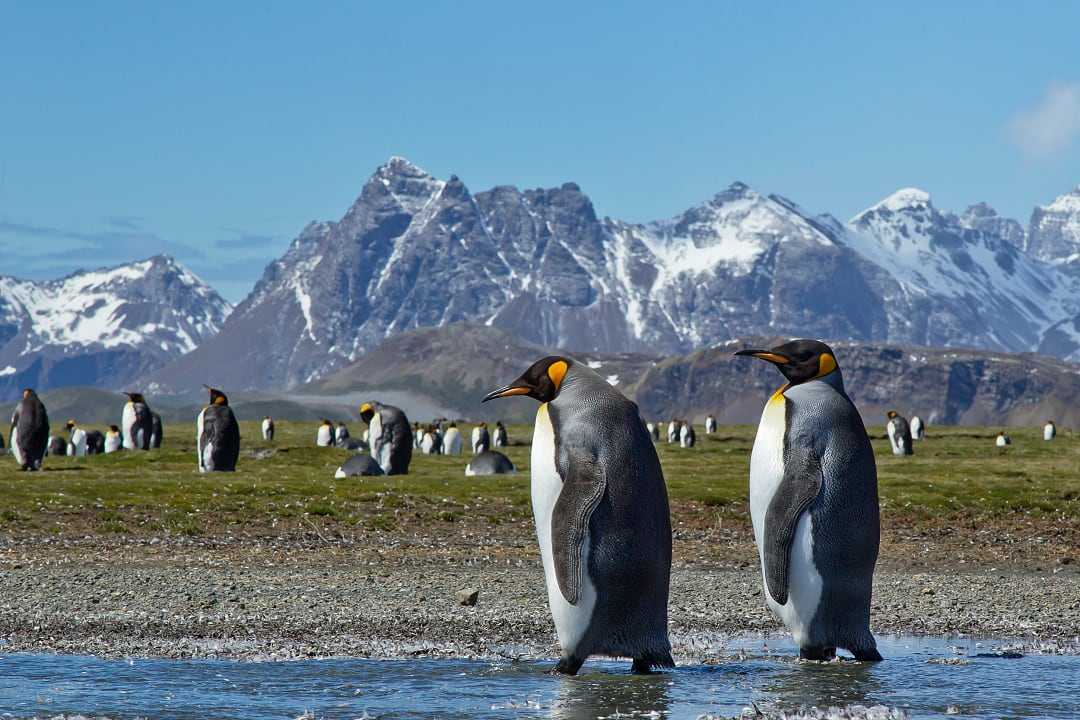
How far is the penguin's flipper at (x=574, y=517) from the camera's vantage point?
441 inches

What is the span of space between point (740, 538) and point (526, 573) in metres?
6.14

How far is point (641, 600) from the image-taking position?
447 inches

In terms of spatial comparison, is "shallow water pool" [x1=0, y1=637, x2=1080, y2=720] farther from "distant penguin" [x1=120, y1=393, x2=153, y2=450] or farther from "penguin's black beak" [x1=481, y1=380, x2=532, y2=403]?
"distant penguin" [x1=120, y1=393, x2=153, y2=450]

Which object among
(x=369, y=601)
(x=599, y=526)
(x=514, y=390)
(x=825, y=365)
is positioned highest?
(x=825, y=365)

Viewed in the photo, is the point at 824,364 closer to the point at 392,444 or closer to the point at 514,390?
the point at 514,390

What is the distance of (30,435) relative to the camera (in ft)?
120

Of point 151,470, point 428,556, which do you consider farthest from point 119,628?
point 151,470

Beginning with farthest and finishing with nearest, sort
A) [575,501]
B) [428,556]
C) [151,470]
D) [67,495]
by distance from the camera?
[151,470] < [67,495] < [428,556] < [575,501]

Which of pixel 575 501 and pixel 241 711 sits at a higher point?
pixel 575 501

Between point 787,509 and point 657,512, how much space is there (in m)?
1.28

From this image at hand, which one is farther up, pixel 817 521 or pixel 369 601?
pixel 817 521

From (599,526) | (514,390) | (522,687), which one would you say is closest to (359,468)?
(514,390)

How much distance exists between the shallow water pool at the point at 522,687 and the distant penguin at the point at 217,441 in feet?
78.7

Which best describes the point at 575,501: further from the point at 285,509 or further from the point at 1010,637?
the point at 285,509
